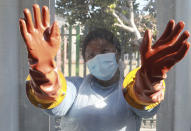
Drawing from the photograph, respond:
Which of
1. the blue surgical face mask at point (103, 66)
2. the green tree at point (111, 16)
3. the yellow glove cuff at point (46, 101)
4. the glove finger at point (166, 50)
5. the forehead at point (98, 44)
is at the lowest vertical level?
the yellow glove cuff at point (46, 101)

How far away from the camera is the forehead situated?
81cm

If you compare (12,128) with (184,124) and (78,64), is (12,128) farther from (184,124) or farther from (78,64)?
(184,124)

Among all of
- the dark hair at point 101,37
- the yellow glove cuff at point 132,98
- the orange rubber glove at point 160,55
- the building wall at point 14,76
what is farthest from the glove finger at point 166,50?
the building wall at point 14,76

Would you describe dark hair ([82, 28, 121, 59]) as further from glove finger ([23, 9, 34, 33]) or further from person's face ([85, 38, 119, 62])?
glove finger ([23, 9, 34, 33])

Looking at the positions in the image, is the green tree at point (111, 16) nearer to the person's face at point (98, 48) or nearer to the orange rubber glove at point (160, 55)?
the person's face at point (98, 48)

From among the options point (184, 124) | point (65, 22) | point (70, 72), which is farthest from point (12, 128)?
point (184, 124)

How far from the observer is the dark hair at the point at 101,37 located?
2.75 feet

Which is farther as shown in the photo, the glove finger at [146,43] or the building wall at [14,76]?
the building wall at [14,76]

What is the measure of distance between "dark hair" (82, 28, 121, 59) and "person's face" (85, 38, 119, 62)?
0.7 inches

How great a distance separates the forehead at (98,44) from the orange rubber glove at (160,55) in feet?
0.67

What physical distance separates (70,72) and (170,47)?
488 mm

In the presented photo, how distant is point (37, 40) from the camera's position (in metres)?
0.61

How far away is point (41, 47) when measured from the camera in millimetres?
601

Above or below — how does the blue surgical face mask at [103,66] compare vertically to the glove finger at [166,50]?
below
